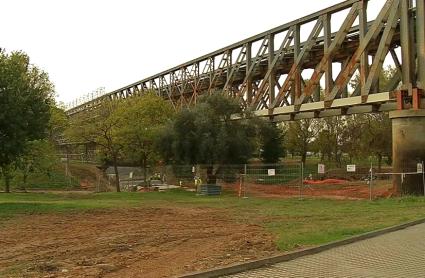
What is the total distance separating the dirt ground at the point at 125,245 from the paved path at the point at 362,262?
950mm

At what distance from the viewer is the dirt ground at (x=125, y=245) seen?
967cm

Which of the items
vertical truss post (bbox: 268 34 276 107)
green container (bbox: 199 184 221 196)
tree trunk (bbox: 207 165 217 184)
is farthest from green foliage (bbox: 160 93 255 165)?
vertical truss post (bbox: 268 34 276 107)

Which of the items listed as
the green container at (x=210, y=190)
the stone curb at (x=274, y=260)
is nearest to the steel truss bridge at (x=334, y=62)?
the green container at (x=210, y=190)

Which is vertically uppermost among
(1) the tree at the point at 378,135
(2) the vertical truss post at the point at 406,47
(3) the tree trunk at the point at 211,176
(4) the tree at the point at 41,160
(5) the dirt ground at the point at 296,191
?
(2) the vertical truss post at the point at 406,47

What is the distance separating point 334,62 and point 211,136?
1249 cm

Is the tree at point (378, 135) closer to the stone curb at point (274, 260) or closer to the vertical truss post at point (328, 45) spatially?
the vertical truss post at point (328, 45)

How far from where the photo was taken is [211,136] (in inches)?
1535

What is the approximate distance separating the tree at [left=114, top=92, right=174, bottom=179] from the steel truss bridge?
26.0ft

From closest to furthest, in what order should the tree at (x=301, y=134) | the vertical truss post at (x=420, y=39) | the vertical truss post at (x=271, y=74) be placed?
1. the vertical truss post at (x=420, y=39)
2. the vertical truss post at (x=271, y=74)
3. the tree at (x=301, y=134)

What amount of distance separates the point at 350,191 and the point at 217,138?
10.0 m

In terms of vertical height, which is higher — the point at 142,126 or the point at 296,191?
the point at 142,126

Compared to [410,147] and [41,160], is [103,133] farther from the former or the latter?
[410,147]

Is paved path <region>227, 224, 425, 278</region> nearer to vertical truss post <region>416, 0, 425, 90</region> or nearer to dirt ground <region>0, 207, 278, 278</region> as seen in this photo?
dirt ground <region>0, 207, 278, 278</region>

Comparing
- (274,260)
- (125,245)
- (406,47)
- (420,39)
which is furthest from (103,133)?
(274,260)
